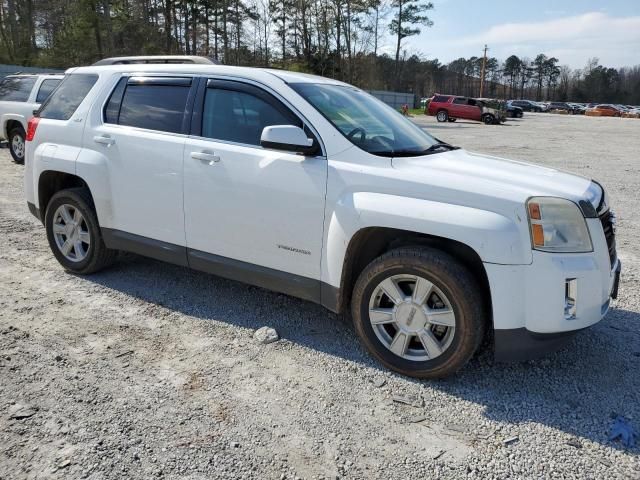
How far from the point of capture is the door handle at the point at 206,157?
373cm

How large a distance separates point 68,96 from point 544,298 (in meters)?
4.41

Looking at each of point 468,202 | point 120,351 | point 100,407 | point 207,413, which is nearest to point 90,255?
point 120,351

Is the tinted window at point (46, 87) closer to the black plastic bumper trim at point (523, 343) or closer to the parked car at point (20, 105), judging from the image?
the parked car at point (20, 105)

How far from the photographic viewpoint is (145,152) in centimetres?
409

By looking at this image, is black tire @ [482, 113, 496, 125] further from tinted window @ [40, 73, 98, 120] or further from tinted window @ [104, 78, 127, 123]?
tinted window @ [104, 78, 127, 123]

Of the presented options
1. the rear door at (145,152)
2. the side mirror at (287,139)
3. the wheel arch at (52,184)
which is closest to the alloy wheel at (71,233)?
the wheel arch at (52,184)

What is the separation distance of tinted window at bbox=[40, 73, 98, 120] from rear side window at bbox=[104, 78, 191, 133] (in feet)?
1.31

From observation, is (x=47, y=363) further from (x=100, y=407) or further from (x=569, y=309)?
(x=569, y=309)

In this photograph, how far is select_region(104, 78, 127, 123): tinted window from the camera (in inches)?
174

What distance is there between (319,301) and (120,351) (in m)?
1.39

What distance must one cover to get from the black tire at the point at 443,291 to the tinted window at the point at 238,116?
120cm

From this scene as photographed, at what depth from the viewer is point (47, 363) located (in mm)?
3291

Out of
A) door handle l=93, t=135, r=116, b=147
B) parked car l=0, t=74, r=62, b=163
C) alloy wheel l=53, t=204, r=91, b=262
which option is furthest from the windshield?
parked car l=0, t=74, r=62, b=163

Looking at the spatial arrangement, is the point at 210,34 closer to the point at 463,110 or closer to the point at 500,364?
the point at 463,110
